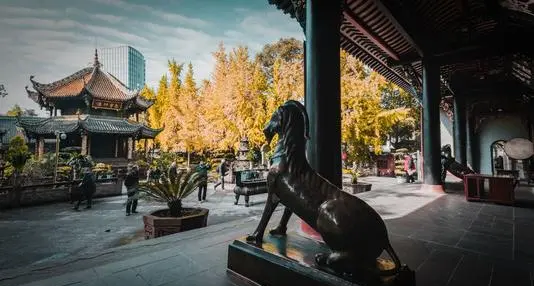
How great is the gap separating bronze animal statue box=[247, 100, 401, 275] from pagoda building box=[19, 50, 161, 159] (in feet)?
71.1

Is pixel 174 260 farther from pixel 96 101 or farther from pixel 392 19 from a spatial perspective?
pixel 96 101

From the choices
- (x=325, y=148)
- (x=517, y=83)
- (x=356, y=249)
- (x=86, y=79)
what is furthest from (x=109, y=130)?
(x=517, y=83)

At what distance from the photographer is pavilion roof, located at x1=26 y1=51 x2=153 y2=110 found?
21234 millimetres

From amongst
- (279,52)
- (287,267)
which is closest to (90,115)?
(279,52)

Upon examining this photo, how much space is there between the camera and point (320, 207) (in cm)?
198

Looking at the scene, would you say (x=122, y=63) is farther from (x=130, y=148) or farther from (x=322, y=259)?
A: (x=322, y=259)

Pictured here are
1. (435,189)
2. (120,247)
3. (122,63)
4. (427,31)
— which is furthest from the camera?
(122,63)

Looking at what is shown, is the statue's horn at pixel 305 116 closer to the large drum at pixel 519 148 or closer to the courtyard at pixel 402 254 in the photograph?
the courtyard at pixel 402 254

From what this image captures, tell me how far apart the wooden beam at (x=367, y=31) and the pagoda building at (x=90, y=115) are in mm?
20374

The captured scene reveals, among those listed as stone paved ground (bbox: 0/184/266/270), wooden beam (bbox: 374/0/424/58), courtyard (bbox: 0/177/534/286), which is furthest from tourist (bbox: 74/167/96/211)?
wooden beam (bbox: 374/0/424/58)

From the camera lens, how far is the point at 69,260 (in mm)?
3307

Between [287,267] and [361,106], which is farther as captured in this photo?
[361,106]

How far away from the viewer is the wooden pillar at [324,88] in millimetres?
3703

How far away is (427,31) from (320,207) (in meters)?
7.72
